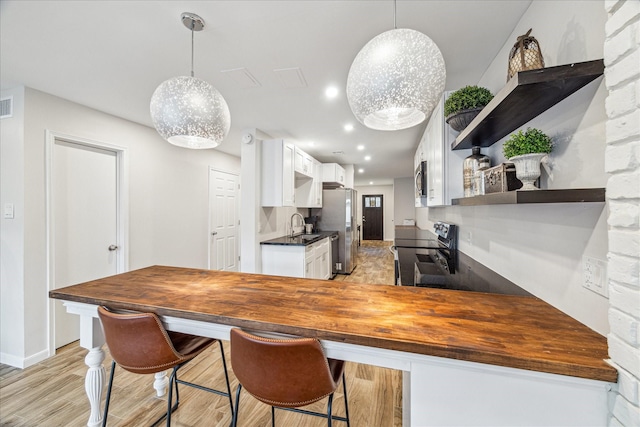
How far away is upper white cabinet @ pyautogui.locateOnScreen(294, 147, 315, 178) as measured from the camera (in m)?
3.98

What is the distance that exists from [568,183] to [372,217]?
31.0 ft

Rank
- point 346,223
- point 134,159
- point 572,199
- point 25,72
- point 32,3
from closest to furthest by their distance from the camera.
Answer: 1. point 572,199
2. point 32,3
3. point 25,72
4. point 134,159
5. point 346,223

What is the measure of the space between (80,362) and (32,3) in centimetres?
276

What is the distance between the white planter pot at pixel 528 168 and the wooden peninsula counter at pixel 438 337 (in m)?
0.54

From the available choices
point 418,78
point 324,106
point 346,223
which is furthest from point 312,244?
point 418,78

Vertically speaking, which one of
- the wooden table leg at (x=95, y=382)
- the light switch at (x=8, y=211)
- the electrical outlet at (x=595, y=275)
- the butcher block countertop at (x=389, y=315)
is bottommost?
the wooden table leg at (x=95, y=382)

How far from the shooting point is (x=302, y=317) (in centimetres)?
102

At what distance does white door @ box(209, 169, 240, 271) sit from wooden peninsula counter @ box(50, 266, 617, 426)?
3.40 m

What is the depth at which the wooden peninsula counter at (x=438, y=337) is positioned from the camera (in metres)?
0.75

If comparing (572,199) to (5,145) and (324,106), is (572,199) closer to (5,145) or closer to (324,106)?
(324,106)

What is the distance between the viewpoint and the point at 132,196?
3.19 m

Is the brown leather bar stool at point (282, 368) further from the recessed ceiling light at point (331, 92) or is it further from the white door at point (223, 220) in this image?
the white door at point (223, 220)

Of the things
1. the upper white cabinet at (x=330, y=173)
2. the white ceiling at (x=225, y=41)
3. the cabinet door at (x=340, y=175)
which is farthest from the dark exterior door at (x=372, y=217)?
the white ceiling at (x=225, y=41)

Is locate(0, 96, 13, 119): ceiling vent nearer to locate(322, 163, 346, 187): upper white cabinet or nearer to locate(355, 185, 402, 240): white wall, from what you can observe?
locate(322, 163, 346, 187): upper white cabinet
